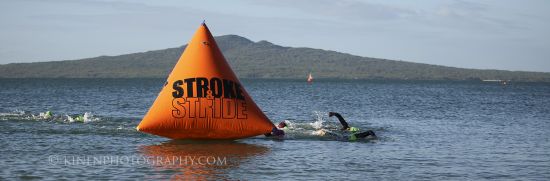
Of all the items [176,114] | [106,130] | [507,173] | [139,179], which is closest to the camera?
[139,179]

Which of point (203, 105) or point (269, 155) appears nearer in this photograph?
point (269, 155)

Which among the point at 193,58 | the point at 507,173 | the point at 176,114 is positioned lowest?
the point at 507,173

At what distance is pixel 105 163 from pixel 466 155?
1194 cm

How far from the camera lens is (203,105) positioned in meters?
25.5

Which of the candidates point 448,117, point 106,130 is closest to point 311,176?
point 106,130

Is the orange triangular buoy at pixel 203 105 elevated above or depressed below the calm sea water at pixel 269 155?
above

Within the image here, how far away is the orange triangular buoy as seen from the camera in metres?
25.5

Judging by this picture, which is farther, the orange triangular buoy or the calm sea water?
Answer: the orange triangular buoy

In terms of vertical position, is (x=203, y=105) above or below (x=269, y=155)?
above

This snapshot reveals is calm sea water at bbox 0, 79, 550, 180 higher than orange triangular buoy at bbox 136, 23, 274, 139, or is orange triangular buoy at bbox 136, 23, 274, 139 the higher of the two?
orange triangular buoy at bbox 136, 23, 274, 139

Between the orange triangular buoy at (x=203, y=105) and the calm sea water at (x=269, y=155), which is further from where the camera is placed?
the orange triangular buoy at (x=203, y=105)

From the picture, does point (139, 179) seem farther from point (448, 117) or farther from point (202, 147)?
point (448, 117)

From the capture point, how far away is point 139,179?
63.5 ft

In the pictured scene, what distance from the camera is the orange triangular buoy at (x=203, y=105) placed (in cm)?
2548
